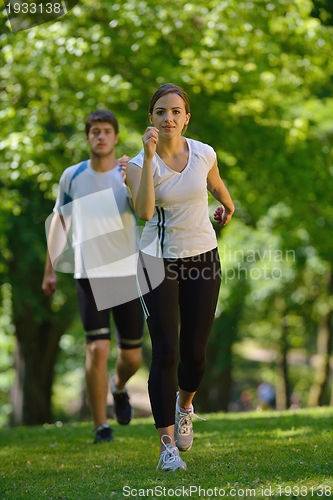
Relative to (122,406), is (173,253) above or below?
above

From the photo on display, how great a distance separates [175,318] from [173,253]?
0.40 meters

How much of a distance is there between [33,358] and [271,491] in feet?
42.7

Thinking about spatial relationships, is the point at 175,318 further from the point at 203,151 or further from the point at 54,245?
the point at 54,245

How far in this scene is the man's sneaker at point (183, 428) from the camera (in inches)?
193

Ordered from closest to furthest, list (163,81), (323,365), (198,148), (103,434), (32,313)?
1. (198,148)
2. (103,434)
3. (163,81)
4. (32,313)
5. (323,365)

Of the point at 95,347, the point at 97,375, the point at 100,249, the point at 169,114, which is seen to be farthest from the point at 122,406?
the point at 169,114

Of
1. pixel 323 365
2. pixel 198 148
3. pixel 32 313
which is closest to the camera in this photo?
pixel 198 148

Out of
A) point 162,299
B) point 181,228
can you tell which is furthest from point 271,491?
point 181,228

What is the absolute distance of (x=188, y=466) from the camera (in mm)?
4676

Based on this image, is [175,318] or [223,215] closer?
[175,318]

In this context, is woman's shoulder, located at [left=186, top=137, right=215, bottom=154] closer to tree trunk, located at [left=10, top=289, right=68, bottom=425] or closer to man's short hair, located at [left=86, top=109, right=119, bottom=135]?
man's short hair, located at [left=86, top=109, right=119, bottom=135]

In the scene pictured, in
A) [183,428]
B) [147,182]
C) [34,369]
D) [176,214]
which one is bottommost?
[34,369]

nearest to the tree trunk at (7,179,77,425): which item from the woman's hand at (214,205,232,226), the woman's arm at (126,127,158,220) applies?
the woman's hand at (214,205,232,226)

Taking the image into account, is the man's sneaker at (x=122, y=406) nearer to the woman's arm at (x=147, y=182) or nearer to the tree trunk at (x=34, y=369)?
the woman's arm at (x=147, y=182)
